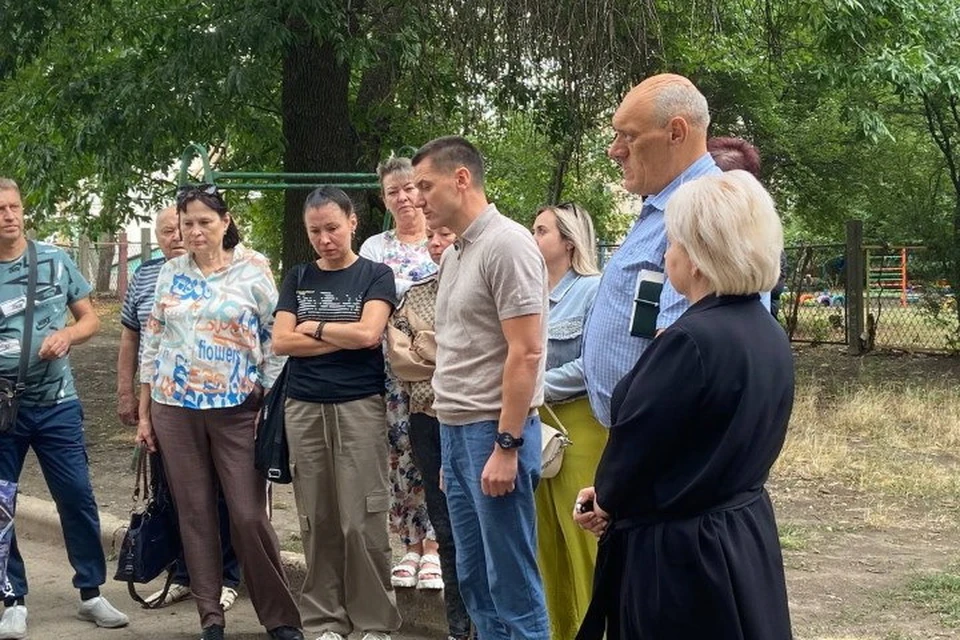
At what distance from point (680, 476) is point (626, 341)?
704 millimetres

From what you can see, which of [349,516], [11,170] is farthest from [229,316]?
[11,170]

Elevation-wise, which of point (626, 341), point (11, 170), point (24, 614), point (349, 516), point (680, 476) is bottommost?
point (24, 614)

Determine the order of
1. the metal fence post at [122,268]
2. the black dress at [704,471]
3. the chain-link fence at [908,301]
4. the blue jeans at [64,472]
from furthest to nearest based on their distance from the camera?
the metal fence post at [122,268] → the chain-link fence at [908,301] → the blue jeans at [64,472] → the black dress at [704,471]

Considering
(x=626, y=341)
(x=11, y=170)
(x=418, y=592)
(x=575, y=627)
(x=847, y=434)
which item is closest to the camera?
(x=626, y=341)

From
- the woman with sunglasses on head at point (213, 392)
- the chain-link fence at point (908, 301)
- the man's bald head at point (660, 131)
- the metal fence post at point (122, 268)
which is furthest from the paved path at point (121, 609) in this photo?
the metal fence post at point (122, 268)

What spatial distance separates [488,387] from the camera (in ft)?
13.6

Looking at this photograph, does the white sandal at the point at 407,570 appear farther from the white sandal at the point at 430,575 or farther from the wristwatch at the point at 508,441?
the wristwatch at the point at 508,441

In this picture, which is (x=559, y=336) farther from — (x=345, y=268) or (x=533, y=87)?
(x=533, y=87)

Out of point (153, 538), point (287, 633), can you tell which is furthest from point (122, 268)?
point (287, 633)

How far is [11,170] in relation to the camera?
40.3 ft

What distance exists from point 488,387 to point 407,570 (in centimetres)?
179

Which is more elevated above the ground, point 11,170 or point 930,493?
point 11,170

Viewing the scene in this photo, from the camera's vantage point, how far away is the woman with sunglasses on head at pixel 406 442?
5.56 meters

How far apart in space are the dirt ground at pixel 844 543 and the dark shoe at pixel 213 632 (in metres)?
1.15
